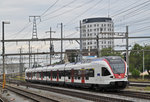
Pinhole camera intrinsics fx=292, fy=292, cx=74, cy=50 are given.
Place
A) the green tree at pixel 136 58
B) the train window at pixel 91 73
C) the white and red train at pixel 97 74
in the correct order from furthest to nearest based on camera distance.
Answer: the green tree at pixel 136 58, the train window at pixel 91 73, the white and red train at pixel 97 74

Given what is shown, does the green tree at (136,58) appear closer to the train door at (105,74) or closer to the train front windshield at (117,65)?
the train front windshield at (117,65)

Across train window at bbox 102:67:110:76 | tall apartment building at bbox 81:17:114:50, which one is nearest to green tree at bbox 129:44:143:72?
train window at bbox 102:67:110:76

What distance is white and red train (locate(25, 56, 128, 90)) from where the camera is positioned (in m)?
24.9

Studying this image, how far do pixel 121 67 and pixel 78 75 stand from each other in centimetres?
740

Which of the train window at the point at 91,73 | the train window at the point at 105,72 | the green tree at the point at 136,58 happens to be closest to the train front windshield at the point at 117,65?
the train window at the point at 105,72

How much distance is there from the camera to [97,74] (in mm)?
26422

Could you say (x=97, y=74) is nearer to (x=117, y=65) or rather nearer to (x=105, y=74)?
(x=105, y=74)

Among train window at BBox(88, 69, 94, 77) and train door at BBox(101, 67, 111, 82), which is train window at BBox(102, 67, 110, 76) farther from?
train window at BBox(88, 69, 94, 77)

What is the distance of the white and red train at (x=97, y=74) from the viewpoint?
24.9 meters

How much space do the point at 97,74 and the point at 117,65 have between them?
214 cm

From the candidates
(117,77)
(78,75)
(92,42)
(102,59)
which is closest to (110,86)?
(117,77)

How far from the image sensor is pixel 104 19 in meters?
178

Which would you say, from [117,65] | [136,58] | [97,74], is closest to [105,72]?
[117,65]

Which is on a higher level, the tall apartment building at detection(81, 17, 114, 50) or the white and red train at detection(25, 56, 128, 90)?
the tall apartment building at detection(81, 17, 114, 50)
